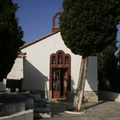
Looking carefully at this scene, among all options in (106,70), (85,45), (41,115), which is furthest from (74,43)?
(106,70)

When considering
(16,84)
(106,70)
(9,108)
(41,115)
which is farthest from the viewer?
(106,70)

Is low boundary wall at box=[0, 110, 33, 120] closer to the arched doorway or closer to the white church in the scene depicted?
the white church

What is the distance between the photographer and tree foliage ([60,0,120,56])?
1211 cm

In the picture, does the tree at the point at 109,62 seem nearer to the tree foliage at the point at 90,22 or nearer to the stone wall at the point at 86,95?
the stone wall at the point at 86,95

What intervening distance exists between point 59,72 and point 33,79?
2500 mm

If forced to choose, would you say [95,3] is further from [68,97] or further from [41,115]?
[68,97]

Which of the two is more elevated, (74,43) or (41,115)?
(74,43)

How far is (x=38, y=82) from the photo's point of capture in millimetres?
18859

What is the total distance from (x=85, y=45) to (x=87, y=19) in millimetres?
1595

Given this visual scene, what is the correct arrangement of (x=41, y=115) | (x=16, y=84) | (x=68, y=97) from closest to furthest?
(x=41, y=115) < (x=16, y=84) < (x=68, y=97)

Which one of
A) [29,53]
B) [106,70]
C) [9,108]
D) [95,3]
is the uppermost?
[95,3]

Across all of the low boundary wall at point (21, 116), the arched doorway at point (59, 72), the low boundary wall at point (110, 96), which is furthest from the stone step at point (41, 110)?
the low boundary wall at point (110, 96)

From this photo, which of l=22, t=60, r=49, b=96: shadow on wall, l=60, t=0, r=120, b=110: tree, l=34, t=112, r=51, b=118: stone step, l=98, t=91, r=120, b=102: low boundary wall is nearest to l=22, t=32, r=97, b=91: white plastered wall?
l=22, t=60, r=49, b=96: shadow on wall

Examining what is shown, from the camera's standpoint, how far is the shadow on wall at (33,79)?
18.8 meters
